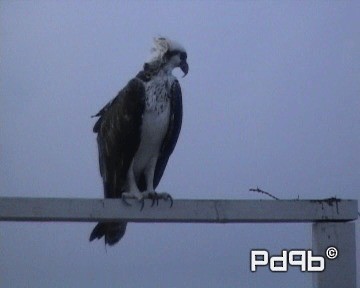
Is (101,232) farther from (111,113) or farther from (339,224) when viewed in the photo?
(339,224)

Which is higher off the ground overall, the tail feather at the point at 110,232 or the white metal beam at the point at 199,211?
the tail feather at the point at 110,232

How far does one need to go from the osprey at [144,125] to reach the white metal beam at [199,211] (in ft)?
4.93

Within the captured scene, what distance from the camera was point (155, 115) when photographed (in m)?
4.57

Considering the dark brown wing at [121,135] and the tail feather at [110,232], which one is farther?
the dark brown wing at [121,135]

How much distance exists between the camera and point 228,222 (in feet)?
9.61

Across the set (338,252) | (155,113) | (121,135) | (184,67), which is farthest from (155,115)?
(338,252)

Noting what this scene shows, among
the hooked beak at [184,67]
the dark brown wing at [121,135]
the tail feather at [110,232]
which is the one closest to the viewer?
the tail feather at [110,232]

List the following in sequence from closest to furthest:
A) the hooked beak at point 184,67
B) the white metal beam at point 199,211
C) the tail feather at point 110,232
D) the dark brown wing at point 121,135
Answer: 1. the white metal beam at point 199,211
2. the tail feather at point 110,232
3. the dark brown wing at point 121,135
4. the hooked beak at point 184,67

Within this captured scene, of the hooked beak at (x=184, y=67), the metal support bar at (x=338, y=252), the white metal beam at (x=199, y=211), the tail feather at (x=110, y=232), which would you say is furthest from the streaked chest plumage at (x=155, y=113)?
the metal support bar at (x=338, y=252)

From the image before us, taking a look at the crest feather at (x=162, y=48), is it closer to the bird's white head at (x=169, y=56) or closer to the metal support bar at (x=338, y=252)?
the bird's white head at (x=169, y=56)

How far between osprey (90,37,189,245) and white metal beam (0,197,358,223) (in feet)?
4.93

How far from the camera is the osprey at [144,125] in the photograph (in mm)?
4516

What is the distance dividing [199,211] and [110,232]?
1212mm

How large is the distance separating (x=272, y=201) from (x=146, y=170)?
199cm
